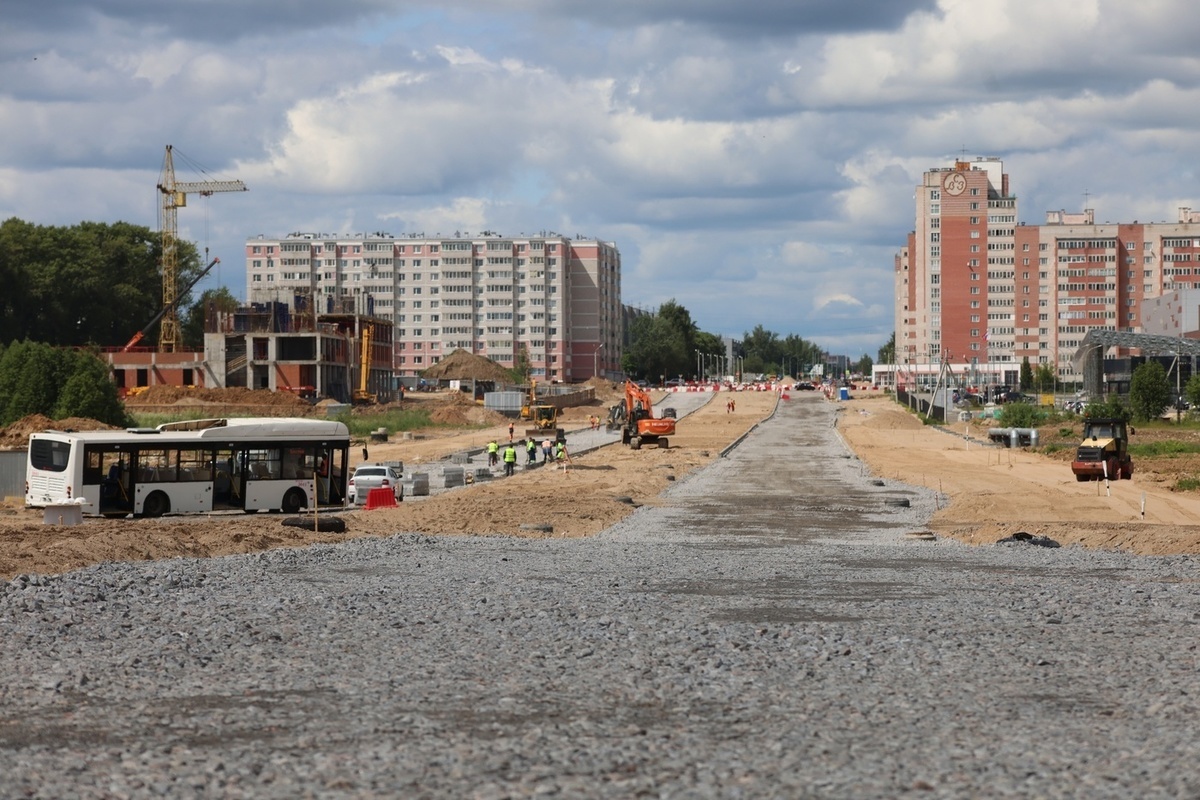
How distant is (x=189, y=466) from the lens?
119 feet

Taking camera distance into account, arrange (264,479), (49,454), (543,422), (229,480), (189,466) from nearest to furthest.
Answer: (49,454)
(189,466)
(229,480)
(264,479)
(543,422)

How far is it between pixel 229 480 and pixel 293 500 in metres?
1.74

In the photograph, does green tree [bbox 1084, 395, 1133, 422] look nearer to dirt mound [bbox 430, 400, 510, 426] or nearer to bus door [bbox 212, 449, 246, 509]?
dirt mound [bbox 430, 400, 510, 426]

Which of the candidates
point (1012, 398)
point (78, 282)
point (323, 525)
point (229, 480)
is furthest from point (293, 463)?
point (1012, 398)

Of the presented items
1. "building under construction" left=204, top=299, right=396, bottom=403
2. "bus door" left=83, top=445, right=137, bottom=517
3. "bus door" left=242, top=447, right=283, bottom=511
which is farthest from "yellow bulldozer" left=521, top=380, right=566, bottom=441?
"bus door" left=83, top=445, right=137, bottom=517

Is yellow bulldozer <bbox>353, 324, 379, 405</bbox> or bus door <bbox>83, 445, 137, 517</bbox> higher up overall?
yellow bulldozer <bbox>353, 324, 379, 405</bbox>

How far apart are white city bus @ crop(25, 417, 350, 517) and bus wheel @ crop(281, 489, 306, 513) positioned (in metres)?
0.03

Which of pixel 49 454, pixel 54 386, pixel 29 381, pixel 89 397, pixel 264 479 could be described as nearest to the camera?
pixel 49 454

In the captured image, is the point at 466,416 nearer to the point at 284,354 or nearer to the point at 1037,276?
the point at 284,354

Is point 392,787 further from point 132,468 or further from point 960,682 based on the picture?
point 132,468

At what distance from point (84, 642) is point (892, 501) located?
98.7 feet

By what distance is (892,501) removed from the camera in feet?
139

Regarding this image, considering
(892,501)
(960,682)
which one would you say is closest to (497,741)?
(960,682)

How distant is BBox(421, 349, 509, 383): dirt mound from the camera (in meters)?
164
